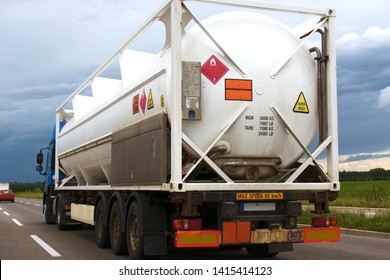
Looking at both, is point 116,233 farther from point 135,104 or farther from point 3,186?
point 3,186

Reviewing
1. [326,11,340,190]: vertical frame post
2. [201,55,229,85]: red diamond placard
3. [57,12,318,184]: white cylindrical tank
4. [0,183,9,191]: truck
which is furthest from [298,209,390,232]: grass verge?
[0,183,9,191]: truck

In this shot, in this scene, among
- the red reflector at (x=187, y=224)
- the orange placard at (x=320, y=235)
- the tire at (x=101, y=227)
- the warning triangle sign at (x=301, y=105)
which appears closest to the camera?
the red reflector at (x=187, y=224)

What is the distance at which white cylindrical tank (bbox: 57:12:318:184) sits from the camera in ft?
28.2

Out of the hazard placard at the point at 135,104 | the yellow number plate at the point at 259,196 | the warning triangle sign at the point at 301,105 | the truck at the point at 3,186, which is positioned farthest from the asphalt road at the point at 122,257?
the truck at the point at 3,186

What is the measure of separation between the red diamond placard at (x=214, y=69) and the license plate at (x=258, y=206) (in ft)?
6.15

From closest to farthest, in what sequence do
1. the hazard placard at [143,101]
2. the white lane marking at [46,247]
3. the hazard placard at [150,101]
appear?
1. the hazard placard at [150,101]
2. the hazard placard at [143,101]
3. the white lane marking at [46,247]

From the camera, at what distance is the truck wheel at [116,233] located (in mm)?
10250

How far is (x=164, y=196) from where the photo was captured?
29.9 ft

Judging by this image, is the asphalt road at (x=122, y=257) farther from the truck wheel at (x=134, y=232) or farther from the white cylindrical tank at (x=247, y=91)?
the white cylindrical tank at (x=247, y=91)

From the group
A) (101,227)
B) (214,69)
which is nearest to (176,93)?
(214,69)

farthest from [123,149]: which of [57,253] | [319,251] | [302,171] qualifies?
[319,251]

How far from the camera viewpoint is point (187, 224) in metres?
8.27

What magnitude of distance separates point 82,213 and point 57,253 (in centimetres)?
323

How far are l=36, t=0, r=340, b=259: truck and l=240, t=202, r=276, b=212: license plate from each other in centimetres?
2
